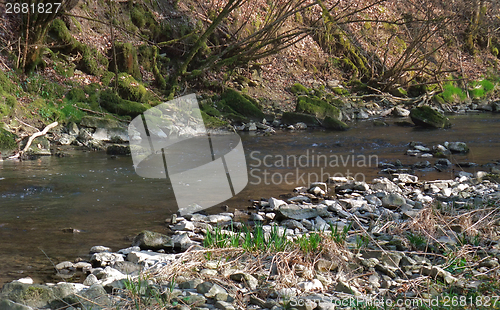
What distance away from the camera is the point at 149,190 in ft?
20.1

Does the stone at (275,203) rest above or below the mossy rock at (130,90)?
below

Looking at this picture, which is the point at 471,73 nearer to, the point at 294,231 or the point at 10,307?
the point at 294,231

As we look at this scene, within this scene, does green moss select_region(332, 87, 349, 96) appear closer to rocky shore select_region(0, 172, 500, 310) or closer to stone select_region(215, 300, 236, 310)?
rocky shore select_region(0, 172, 500, 310)

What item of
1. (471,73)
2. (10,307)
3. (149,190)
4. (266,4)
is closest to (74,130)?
(149,190)

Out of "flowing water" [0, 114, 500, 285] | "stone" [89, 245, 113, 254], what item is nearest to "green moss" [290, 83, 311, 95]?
"flowing water" [0, 114, 500, 285]

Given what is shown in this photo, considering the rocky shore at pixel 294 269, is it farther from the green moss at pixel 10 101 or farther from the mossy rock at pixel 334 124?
the mossy rock at pixel 334 124

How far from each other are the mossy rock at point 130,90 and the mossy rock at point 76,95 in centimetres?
102

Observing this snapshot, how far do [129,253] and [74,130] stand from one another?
6.58m

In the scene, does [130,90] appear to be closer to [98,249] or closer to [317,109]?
[317,109]

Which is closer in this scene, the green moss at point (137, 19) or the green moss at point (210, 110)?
the green moss at point (210, 110)

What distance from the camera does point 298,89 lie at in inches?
637

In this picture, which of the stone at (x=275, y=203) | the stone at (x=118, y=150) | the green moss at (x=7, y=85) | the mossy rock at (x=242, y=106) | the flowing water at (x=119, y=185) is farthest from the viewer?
the mossy rock at (x=242, y=106)

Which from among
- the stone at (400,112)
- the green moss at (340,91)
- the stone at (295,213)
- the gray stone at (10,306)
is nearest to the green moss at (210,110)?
the green moss at (340,91)

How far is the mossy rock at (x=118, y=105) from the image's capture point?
1073 cm
